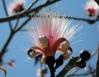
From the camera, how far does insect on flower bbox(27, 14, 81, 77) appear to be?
4.17ft

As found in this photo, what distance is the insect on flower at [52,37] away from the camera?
4.17ft

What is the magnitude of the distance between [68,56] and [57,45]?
6cm

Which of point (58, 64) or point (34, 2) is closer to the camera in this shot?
point (58, 64)

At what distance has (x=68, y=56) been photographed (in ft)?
4.28

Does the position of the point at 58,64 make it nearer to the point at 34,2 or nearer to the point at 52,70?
the point at 52,70

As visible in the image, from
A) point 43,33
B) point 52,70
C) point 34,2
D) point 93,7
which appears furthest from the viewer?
point 93,7

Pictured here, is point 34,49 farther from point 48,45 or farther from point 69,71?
point 69,71

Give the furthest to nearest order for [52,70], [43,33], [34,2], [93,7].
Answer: [93,7]
[34,2]
[43,33]
[52,70]

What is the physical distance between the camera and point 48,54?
1.31 meters

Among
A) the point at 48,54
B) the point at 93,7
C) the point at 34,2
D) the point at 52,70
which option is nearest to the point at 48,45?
the point at 48,54

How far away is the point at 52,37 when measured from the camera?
130cm

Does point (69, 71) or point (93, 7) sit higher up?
point (93, 7)

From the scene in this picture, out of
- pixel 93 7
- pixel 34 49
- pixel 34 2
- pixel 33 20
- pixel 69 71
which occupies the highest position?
pixel 93 7

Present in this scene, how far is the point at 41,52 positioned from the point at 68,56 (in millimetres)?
115
